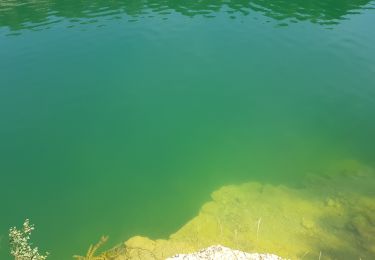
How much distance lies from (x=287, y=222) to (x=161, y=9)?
26.7 m

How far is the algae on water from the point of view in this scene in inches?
544

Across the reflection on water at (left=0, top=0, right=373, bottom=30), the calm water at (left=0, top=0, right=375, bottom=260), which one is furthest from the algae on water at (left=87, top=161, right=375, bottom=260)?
the reflection on water at (left=0, top=0, right=373, bottom=30)

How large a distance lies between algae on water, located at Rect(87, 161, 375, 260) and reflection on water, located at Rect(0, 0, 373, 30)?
20.6 meters

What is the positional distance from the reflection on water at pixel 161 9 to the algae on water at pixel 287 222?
20.6 metres

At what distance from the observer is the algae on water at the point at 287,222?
13.8 m

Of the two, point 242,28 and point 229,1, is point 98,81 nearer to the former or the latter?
point 242,28

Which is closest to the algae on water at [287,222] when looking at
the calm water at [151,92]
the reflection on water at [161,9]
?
the calm water at [151,92]

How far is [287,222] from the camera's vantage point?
15.1 metres

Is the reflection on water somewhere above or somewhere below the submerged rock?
above

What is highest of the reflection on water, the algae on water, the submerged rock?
the reflection on water

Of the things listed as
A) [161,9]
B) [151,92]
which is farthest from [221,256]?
[161,9]

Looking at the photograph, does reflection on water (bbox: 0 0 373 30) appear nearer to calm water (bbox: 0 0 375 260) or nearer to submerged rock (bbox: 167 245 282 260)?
calm water (bbox: 0 0 375 260)

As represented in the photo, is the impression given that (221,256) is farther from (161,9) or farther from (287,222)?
(161,9)

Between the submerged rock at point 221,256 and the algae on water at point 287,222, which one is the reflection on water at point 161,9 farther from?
the submerged rock at point 221,256
